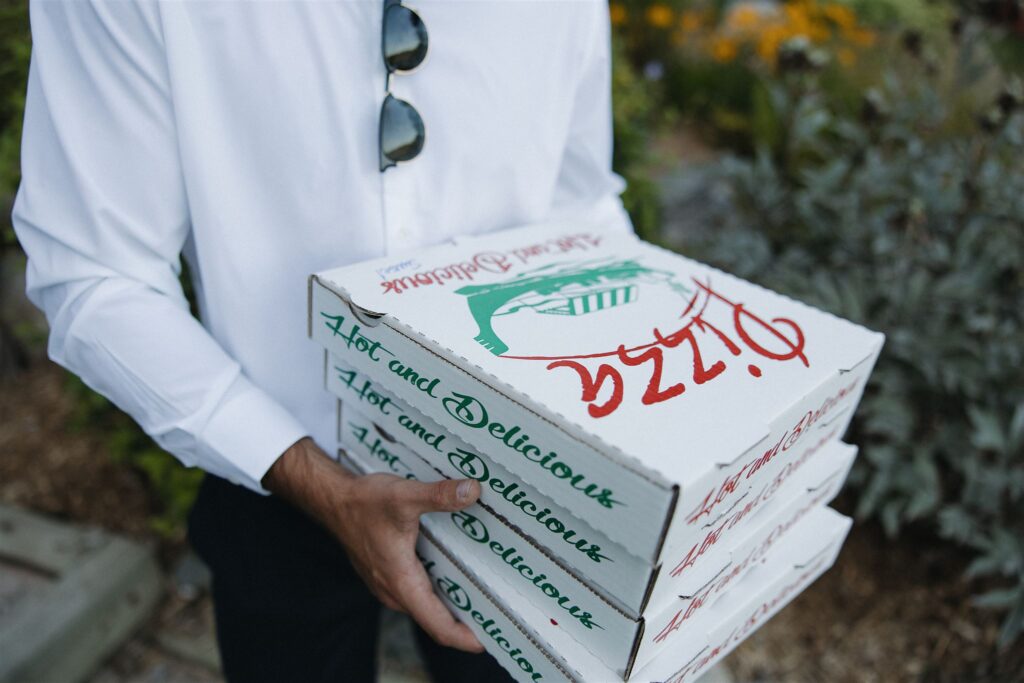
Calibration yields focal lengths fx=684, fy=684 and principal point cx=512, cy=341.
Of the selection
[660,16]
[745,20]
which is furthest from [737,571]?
[745,20]

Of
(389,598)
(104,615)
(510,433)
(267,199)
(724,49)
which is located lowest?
(104,615)

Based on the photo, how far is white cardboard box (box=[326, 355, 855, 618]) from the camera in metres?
0.66

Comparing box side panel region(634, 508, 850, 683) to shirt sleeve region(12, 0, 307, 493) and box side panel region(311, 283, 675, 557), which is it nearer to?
box side panel region(311, 283, 675, 557)

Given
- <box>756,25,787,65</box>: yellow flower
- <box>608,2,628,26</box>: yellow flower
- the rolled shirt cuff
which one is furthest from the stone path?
<box>756,25,787,65</box>: yellow flower

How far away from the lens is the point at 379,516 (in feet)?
2.66

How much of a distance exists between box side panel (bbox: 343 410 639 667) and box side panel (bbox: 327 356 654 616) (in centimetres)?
2

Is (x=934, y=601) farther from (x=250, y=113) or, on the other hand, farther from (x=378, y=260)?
(x=250, y=113)

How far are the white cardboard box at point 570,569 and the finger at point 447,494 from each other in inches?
1.2

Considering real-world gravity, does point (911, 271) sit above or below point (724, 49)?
below

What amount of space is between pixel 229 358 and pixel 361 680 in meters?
0.67

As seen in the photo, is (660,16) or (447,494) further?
(660,16)

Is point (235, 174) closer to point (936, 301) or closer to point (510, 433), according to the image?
point (510, 433)

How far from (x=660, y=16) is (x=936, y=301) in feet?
12.8

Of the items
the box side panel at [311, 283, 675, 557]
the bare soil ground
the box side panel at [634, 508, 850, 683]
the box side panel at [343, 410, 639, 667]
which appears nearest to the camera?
the box side panel at [311, 283, 675, 557]
